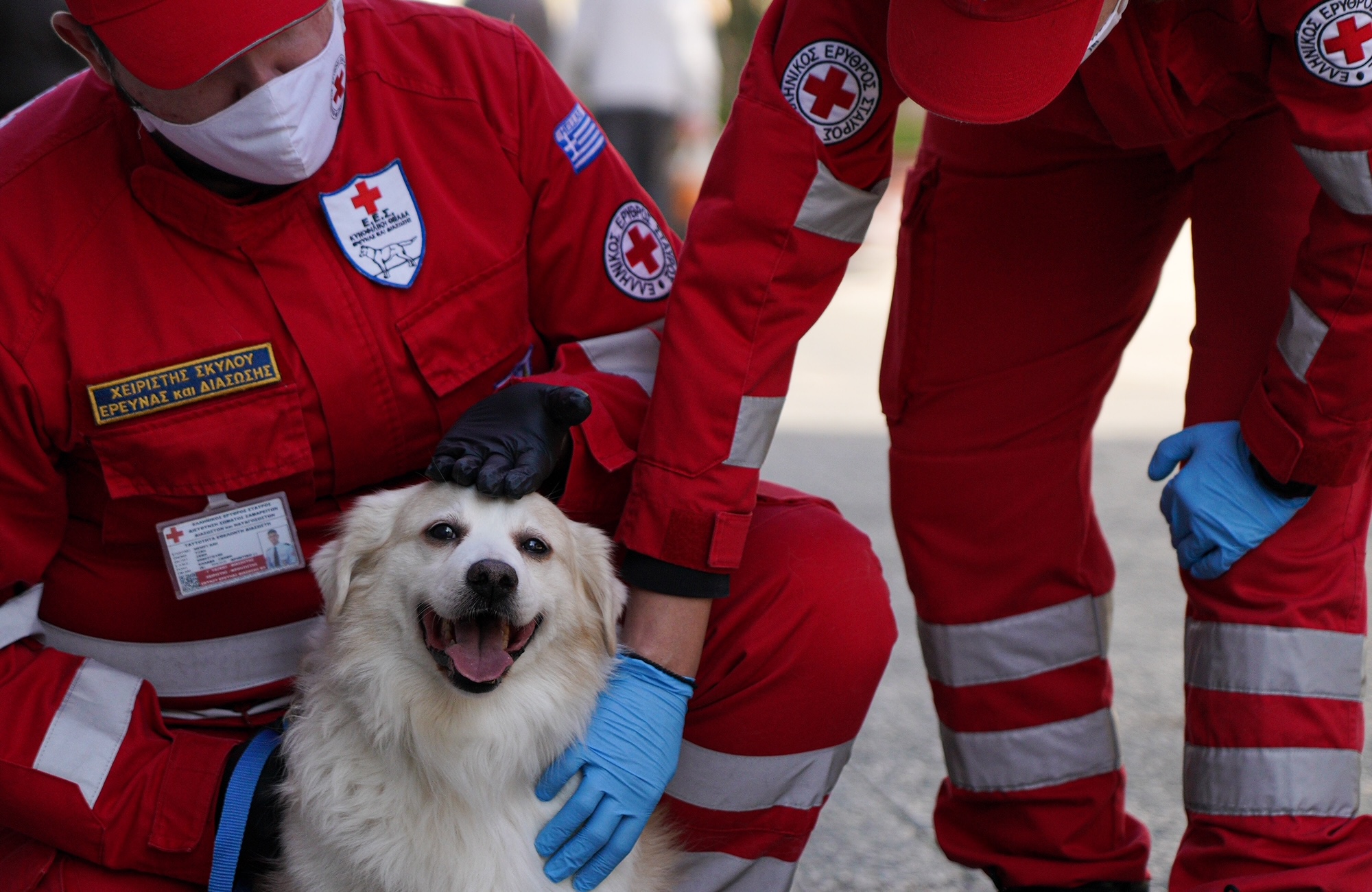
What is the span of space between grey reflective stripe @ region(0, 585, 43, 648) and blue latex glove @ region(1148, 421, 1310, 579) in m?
1.60

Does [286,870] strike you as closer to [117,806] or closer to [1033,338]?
[117,806]

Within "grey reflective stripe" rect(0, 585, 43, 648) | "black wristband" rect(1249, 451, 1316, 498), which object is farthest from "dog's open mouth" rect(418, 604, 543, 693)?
"black wristband" rect(1249, 451, 1316, 498)

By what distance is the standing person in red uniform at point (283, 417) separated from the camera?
1.71 metres

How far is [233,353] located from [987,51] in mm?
1090

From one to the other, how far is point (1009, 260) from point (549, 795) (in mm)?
1107

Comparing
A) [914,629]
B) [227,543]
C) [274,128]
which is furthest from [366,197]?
[914,629]

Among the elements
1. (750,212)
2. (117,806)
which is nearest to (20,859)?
(117,806)

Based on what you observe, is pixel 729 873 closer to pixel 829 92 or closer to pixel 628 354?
pixel 628 354

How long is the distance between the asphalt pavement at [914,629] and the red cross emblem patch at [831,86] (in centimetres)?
139

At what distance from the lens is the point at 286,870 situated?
5.79 ft

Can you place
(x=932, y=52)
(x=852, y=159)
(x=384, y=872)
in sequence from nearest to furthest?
(x=932, y=52) → (x=384, y=872) → (x=852, y=159)

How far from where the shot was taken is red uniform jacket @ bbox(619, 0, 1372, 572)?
1574mm

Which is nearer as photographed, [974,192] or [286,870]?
[286,870]

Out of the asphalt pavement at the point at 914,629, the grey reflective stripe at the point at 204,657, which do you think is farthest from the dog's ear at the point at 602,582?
the asphalt pavement at the point at 914,629
